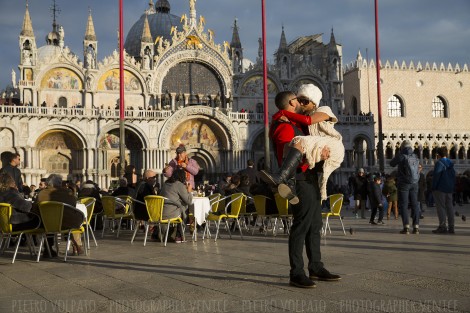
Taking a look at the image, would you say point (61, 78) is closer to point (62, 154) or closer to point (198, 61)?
point (62, 154)

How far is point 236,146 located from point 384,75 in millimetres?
17079

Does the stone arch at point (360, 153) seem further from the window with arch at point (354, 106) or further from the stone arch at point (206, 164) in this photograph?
the stone arch at point (206, 164)

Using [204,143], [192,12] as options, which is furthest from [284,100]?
[192,12]

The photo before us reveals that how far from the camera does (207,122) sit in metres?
33.2

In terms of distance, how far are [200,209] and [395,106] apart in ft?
122

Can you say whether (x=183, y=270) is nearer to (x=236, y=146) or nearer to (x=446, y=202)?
(x=446, y=202)

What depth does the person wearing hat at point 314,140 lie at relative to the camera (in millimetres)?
4969

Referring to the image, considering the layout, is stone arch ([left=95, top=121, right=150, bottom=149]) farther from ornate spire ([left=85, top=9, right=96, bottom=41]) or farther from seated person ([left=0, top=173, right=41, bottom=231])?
seated person ([left=0, top=173, right=41, bottom=231])

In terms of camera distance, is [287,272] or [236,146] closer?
[287,272]

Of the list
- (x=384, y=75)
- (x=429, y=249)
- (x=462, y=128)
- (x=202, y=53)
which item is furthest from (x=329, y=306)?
(x=462, y=128)

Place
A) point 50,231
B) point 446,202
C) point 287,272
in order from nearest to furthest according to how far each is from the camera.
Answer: point 287,272 < point 50,231 < point 446,202

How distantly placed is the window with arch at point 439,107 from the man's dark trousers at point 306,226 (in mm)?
43014

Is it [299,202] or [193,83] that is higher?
[193,83]

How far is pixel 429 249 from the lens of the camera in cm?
768
